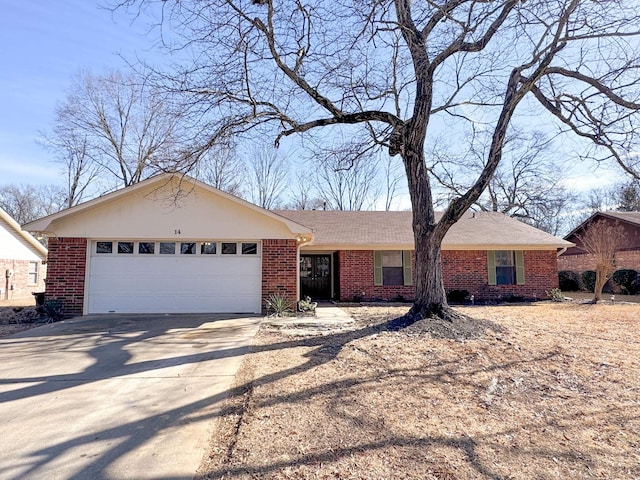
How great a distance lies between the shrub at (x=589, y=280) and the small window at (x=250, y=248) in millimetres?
19082

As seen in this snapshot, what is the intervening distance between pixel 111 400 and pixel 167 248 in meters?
7.22

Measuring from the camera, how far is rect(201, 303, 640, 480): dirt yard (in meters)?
2.94

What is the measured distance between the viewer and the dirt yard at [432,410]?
2943 millimetres

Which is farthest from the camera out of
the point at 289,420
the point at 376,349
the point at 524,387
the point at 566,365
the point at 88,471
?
the point at 376,349

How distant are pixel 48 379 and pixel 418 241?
6674 millimetres

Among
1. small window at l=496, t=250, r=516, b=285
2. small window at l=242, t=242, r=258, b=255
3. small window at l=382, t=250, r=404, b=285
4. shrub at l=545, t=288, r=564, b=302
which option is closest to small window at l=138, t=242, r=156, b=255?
small window at l=242, t=242, r=258, b=255

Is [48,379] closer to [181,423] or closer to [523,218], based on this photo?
[181,423]

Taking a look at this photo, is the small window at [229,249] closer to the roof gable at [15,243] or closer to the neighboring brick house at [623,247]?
the roof gable at [15,243]

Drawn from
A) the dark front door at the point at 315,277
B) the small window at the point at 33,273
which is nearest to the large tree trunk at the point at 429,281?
the dark front door at the point at 315,277

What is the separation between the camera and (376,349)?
6.21m

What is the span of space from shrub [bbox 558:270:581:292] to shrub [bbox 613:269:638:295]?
2601 mm

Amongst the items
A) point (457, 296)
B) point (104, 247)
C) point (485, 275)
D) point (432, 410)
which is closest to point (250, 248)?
point (104, 247)

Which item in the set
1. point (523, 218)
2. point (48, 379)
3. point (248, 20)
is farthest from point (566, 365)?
point (523, 218)

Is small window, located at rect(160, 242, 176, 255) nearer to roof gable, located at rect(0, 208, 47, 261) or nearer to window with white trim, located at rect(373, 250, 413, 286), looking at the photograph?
window with white trim, located at rect(373, 250, 413, 286)
